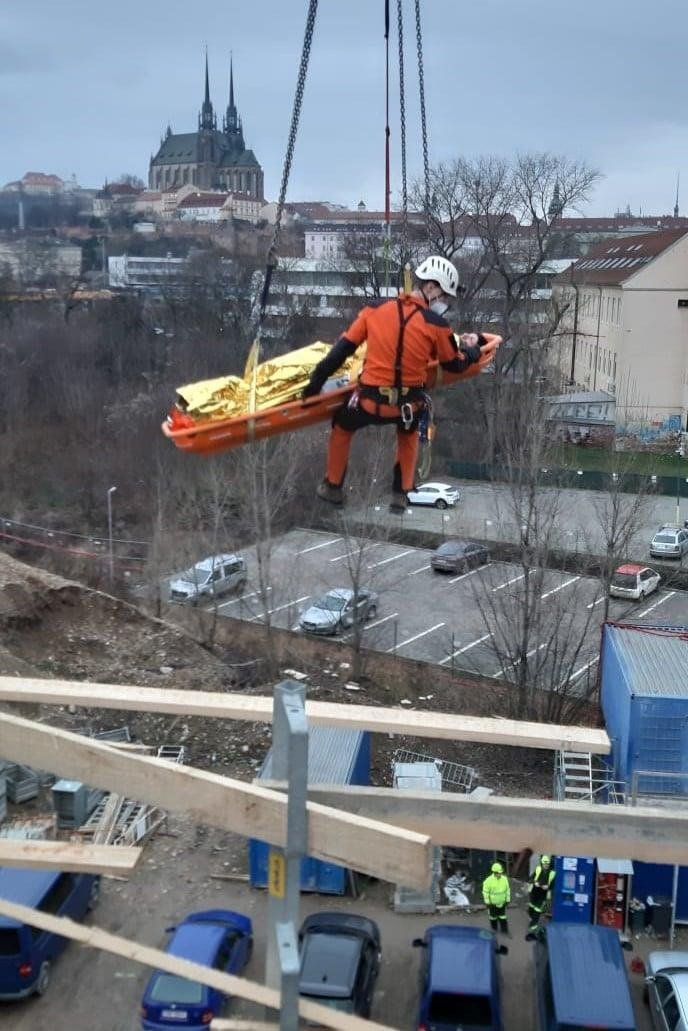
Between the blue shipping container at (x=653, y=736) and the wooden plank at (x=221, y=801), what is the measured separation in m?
7.31

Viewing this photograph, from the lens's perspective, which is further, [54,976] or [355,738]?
[355,738]

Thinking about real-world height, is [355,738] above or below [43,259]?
below

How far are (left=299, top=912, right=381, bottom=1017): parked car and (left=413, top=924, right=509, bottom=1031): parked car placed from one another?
0.55m

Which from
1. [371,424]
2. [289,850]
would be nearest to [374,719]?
[289,850]

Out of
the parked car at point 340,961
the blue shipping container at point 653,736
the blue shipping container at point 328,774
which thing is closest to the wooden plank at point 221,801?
the parked car at point 340,961

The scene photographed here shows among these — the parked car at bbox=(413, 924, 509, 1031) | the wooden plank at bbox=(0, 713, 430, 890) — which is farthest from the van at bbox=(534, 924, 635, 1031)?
the wooden plank at bbox=(0, 713, 430, 890)

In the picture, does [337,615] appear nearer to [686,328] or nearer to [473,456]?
[473,456]

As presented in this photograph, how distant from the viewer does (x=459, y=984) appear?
898 centimetres

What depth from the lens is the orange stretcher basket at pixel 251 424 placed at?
6223 mm

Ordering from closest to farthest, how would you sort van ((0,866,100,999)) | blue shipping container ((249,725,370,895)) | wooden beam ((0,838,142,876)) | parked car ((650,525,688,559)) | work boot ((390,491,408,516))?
wooden beam ((0,838,142,876)) → work boot ((390,491,408,516)) → van ((0,866,100,999)) → blue shipping container ((249,725,370,895)) → parked car ((650,525,688,559))

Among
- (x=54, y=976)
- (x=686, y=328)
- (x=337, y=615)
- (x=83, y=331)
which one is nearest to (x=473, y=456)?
(x=686, y=328)

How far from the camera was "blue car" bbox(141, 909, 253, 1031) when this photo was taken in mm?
8938

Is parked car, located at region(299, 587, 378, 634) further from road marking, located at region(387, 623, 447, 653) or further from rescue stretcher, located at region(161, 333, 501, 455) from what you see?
rescue stretcher, located at region(161, 333, 501, 455)

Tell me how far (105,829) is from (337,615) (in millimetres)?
9503
